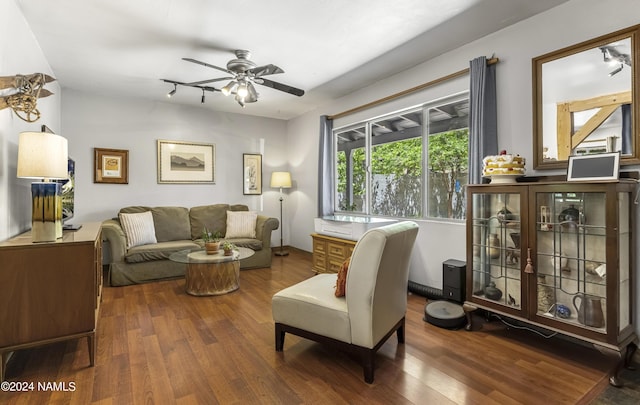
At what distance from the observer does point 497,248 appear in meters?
2.65

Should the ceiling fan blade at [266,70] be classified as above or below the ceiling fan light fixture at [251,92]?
above

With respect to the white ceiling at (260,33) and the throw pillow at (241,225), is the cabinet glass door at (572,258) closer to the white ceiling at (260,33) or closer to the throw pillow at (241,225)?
the white ceiling at (260,33)

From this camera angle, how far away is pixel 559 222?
7.52ft

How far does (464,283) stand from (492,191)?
98 cm

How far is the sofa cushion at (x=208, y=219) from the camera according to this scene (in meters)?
5.19

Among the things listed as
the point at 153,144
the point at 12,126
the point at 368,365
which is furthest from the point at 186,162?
the point at 368,365

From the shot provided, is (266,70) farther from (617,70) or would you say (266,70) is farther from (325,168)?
(617,70)

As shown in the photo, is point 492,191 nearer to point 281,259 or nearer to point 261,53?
point 261,53

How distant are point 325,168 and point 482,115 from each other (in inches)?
103

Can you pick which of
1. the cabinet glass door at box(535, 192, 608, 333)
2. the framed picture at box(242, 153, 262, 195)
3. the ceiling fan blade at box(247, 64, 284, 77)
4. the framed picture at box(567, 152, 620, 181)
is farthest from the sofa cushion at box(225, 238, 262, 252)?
the framed picture at box(567, 152, 620, 181)

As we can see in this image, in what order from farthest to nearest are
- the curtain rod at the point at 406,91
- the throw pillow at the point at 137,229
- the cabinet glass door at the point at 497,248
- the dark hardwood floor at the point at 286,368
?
the throw pillow at the point at 137,229 < the curtain rod at the point at 406,91 < the cabinet glass door at the point at 497,248 < the dark hardwood floor at the point at 286,368

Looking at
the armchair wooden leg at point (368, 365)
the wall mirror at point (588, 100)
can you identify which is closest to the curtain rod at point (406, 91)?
the wall mirror at point (588, 100)

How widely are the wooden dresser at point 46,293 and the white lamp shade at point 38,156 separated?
46 centimetres

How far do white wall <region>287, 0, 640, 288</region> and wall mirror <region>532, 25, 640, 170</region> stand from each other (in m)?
0.09
